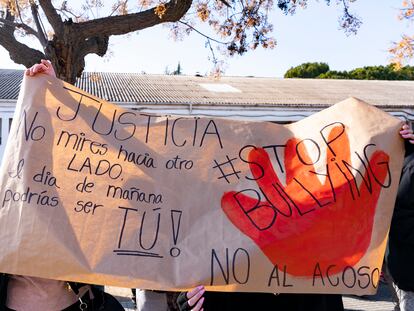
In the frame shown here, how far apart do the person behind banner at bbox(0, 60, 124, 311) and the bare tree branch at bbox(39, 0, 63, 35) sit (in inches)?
135

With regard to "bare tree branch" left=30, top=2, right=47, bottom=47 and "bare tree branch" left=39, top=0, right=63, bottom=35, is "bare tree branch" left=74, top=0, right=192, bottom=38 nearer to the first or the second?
"bare tree branch" left=39, top=0, right=63, bottom=35

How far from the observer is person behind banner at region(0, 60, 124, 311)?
238 cm

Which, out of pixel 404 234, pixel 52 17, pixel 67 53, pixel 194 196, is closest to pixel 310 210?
pixel 194 196

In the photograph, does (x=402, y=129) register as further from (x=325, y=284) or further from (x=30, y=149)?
(x=30, y=149)

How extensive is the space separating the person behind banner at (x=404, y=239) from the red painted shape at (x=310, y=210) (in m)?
0.38

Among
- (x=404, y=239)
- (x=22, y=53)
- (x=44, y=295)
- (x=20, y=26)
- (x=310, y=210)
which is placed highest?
(x=20, y=26)

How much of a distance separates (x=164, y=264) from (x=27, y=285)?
2.12 feet

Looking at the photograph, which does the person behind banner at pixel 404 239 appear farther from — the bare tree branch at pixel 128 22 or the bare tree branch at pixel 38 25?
the bare tree branch at pixel 38 25

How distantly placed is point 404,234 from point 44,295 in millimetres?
2111

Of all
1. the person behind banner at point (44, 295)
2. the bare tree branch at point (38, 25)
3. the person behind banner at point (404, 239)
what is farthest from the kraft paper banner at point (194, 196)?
the bare tree branch at point (38, 25)

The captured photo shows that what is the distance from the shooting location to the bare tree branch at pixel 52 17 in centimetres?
534

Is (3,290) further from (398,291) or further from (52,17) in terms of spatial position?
(52,17)

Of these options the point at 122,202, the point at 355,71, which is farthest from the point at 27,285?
the point at 355,71

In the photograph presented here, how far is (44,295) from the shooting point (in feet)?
7.95
